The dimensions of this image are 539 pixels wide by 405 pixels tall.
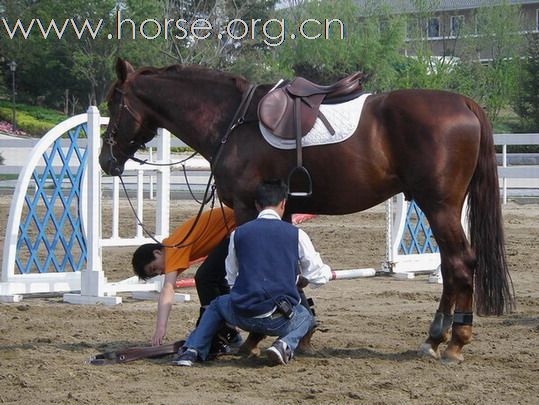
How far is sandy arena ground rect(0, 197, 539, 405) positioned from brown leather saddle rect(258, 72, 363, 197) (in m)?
1.14

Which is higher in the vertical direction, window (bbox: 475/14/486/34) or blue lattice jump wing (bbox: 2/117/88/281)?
window (bbox: 475/14/486/34)

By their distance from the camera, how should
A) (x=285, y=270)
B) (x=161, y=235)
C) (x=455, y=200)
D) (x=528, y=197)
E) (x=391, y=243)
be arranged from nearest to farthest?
(x=285, y=270) < (x=455, y=200) < (x=161, y=235) < (x=391, y=243) < (x=528, y=197)

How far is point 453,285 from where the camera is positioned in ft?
18.8

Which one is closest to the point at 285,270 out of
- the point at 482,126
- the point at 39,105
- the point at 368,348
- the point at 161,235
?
the point at 368,348

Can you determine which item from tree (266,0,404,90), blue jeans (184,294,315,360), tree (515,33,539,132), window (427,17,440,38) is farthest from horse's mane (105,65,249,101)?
window (427,17,440,38)

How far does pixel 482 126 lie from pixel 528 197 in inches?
514

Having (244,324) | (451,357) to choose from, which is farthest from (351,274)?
(244,324)

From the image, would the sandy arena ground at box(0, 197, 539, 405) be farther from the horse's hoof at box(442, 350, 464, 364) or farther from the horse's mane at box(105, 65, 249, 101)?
the horse's mane at box(105, 65, 249, 101)

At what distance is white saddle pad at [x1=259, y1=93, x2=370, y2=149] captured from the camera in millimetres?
5707

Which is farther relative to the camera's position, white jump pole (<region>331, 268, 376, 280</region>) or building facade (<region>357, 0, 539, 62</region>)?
building facade (<region>357, 0, 539, 62</region>)

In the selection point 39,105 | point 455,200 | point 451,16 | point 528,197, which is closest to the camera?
point 455,200

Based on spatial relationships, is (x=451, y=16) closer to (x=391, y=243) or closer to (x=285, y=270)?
(x=391, y=243)

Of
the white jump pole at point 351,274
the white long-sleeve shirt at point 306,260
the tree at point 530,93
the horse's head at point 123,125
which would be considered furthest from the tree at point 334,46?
the white long-sleeve shirt at point 306,260

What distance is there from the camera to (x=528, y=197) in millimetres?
18281
